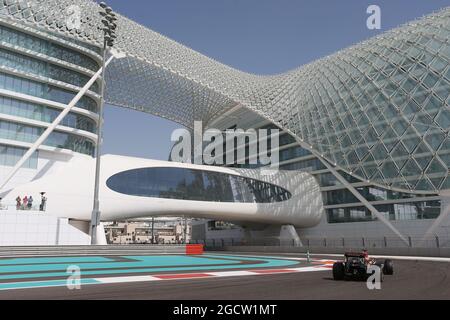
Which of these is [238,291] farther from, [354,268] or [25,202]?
[25,202]

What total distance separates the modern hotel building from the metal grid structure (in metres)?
0.14

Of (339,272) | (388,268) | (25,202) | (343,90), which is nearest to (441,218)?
(343,90)

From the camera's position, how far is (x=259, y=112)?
52.8 meters

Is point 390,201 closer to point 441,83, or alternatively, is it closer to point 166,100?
point 441,83

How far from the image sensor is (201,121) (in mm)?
71312

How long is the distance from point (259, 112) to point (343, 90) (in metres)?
10.7

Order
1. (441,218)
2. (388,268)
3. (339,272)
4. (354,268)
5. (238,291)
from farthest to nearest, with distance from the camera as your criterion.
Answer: (441,218) < (388,268) < (339,272) < (354,268) < (238,291)

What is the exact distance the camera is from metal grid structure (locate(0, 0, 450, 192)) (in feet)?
130

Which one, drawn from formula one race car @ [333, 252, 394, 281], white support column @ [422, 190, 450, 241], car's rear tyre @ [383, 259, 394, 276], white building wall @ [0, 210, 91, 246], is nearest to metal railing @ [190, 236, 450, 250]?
white support column @ [422, 190, 450, 241]

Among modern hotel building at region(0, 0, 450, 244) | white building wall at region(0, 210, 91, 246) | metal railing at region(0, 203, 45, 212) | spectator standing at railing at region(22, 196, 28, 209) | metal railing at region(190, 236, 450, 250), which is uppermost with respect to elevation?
modern hotel building at region(0, 0, 450, 244)

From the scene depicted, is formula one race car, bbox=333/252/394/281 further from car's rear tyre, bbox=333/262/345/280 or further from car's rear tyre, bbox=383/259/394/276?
car's rear tyre, bbox=383/259/394/276

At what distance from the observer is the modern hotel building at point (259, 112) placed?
130ft

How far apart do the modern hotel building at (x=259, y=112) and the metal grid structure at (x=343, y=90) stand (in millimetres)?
138
